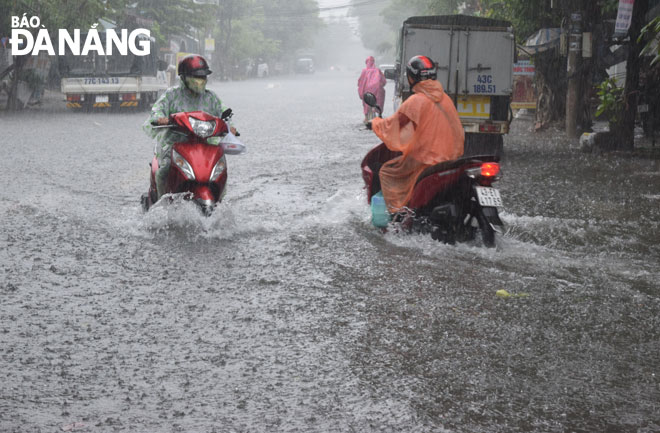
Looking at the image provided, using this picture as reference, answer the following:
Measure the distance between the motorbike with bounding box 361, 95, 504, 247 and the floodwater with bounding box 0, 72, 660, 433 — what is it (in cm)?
12

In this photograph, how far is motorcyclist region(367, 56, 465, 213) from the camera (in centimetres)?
702

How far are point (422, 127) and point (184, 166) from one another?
200cm

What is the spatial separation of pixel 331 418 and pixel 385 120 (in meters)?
3.93

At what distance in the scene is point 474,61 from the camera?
50.3 feet

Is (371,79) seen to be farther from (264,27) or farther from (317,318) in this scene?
(264,27)

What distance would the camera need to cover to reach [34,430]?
346 cm

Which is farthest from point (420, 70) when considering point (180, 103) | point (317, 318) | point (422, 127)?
point (317, 318)

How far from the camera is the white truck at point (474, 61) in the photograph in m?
15.2

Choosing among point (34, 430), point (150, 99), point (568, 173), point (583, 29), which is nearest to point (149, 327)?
point (34, 430)

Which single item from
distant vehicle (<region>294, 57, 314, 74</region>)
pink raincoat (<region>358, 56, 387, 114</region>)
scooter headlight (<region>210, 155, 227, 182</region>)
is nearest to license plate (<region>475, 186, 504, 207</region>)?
scooter headlight (<region>210, 155, 227, 182</region>)

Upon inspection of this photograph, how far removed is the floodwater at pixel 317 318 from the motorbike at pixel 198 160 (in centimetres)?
17

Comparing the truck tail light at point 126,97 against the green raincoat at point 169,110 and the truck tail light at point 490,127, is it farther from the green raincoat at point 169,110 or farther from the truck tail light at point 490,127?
the green raincoat at point 169,110

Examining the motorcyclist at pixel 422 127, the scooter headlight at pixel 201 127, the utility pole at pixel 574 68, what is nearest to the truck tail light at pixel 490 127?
the utility pole at pixel 574 68

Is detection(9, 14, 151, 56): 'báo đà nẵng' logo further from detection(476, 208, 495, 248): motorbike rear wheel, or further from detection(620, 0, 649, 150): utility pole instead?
detection(476, 208, 495, 248): motorbike rear wheel
